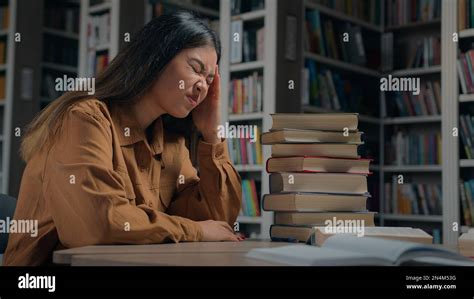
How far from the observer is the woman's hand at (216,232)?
143cm

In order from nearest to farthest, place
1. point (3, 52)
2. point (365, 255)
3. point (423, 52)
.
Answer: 1. point (365, 255)
2. point (423, 52)
3. point (3, 52)

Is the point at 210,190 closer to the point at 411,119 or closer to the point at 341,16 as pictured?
the point at 341,16

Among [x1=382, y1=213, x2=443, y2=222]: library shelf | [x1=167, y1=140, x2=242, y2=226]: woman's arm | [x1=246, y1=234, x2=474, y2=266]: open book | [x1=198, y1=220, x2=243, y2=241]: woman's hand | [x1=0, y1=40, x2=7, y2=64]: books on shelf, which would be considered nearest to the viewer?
[x1=246, y1=234, x2=474, y2=266]: open book

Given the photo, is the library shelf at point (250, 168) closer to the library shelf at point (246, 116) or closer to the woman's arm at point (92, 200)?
the library shelf at point (246, 116)

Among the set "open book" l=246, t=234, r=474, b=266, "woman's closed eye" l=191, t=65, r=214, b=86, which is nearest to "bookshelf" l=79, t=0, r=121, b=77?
"woman's closed eye" l=191, t=65, r=214, b=86

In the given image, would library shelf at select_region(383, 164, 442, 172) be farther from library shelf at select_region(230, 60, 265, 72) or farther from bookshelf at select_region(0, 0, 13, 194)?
bookshelf at select_region(0, 0, 13, 194)

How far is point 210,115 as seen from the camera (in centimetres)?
171

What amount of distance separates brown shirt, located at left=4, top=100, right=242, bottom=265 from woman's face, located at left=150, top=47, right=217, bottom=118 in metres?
0.09

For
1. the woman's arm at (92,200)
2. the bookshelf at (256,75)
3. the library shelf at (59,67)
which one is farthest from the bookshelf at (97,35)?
the woman's arm at (92,200)

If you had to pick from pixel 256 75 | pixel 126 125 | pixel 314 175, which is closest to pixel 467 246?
pixel 314 175

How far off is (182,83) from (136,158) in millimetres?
210

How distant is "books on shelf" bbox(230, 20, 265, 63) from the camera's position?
160 inches
